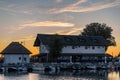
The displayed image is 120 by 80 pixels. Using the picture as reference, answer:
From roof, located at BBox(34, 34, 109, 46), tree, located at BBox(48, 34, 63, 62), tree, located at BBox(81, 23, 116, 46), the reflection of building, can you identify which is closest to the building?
tree, located at BBox(48, 34, 63, 62)

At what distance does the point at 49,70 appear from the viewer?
101500 millimetres

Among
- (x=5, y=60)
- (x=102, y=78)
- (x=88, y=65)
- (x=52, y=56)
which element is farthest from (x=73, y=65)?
(x=102, y=78)

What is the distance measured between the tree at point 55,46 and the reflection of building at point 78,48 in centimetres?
353

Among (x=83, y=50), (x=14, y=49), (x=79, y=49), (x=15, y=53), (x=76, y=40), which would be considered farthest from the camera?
(x=83, y=50)

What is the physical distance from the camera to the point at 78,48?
122 metres

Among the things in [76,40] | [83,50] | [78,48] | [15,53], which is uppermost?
[76,40]

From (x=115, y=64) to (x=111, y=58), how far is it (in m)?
12.3

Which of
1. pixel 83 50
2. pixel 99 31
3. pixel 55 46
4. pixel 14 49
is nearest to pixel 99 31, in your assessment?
pixel 99 31

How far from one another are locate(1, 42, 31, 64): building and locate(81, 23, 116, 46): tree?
3883 cm

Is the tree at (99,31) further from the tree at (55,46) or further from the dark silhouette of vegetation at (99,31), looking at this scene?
the tree at (55,46)

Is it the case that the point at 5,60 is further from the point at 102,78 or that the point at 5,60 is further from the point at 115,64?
the point at 102,78

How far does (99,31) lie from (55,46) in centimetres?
3538

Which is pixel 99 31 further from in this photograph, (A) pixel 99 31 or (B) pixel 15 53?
(B) pixel 15 53

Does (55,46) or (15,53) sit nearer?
(15,53)
